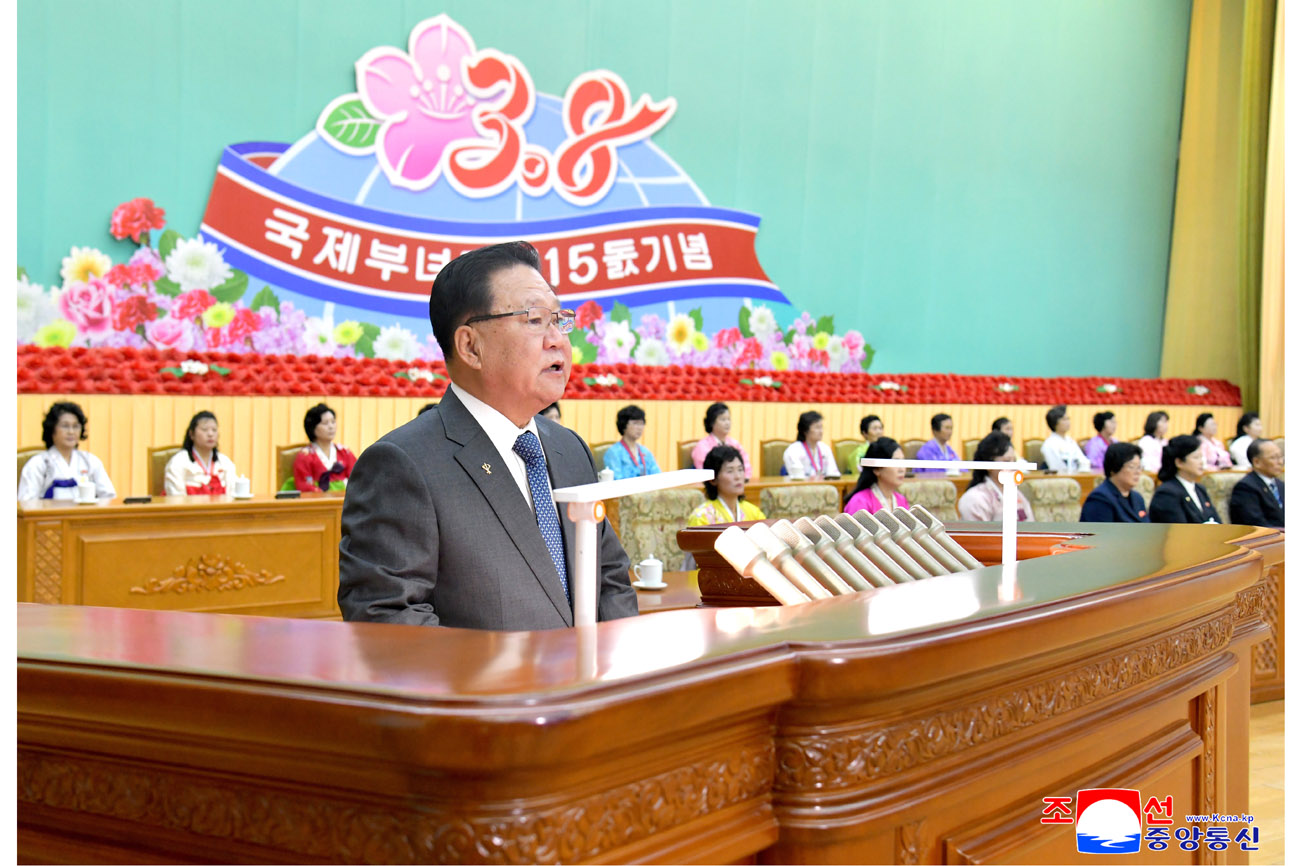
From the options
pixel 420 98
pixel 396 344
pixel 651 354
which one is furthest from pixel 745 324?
pixel 420 98

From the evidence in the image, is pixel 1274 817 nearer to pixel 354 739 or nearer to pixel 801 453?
pixel 354 739

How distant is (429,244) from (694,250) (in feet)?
6.88

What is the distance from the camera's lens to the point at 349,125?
6.99m

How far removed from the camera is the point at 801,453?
7.57m

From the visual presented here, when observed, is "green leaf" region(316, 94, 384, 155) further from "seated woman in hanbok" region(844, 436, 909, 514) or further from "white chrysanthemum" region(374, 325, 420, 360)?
"seated woman in hanbok" region(844, 436, 909, 514)

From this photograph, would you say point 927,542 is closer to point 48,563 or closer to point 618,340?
point 48,563

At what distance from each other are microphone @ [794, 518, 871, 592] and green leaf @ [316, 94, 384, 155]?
6156mm

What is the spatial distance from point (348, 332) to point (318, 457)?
1.34 meters

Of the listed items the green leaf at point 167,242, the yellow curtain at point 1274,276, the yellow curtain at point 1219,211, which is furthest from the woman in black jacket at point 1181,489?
the yellow curtain at point 1219,211

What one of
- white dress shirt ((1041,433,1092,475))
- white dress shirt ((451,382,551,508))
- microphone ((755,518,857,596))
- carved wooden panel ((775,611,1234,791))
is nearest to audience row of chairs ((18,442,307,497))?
white dress shirt ((451,382,551,508))

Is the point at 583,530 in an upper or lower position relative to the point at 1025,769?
upper

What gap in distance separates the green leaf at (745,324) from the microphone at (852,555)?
723 cm

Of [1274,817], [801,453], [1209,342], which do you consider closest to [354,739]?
[1274,817]

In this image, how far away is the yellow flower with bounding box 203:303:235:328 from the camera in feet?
21.1
